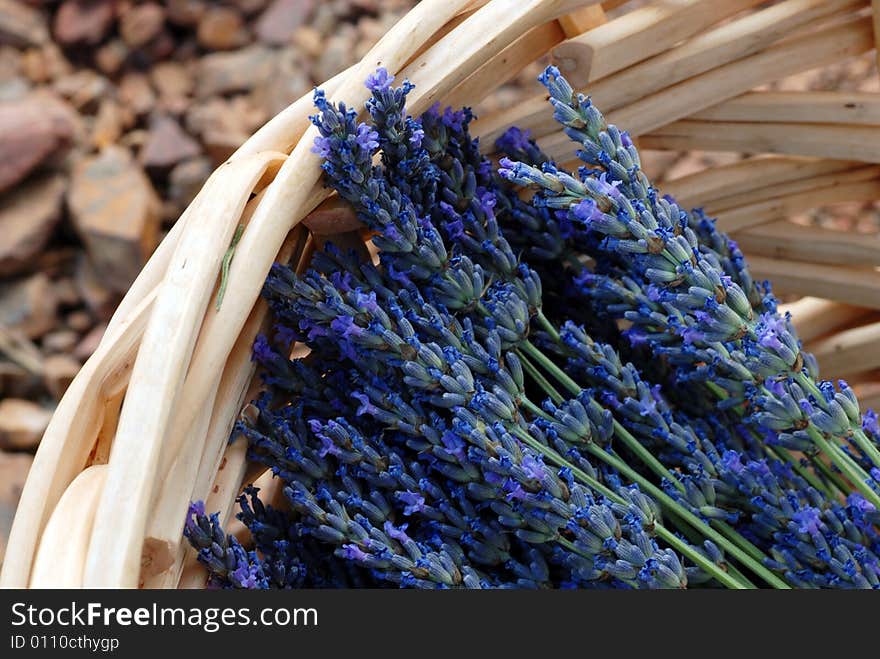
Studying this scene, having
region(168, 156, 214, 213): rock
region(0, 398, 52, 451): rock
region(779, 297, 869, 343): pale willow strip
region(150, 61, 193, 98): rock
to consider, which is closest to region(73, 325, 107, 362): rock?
region(0, 398, 52, 451): rock

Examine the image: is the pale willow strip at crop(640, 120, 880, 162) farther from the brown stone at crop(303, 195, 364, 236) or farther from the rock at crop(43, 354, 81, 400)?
the rock at crop(43, 354, 81, 400)

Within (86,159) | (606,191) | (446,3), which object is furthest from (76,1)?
(606,191)

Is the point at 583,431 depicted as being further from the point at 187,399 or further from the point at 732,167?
the point at 732,167

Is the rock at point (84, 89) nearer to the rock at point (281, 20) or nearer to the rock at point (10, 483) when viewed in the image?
the rock at point (281, 20)

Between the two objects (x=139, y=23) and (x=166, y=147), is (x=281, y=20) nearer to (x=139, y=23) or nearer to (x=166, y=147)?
(x=139, y=23)

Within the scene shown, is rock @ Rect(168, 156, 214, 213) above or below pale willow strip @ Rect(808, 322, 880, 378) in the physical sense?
above

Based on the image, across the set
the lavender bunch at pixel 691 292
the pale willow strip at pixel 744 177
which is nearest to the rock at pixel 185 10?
the pale willow strip at pixel 744 177

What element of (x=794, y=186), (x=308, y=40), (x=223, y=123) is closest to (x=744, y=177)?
(x=794, y=186)
